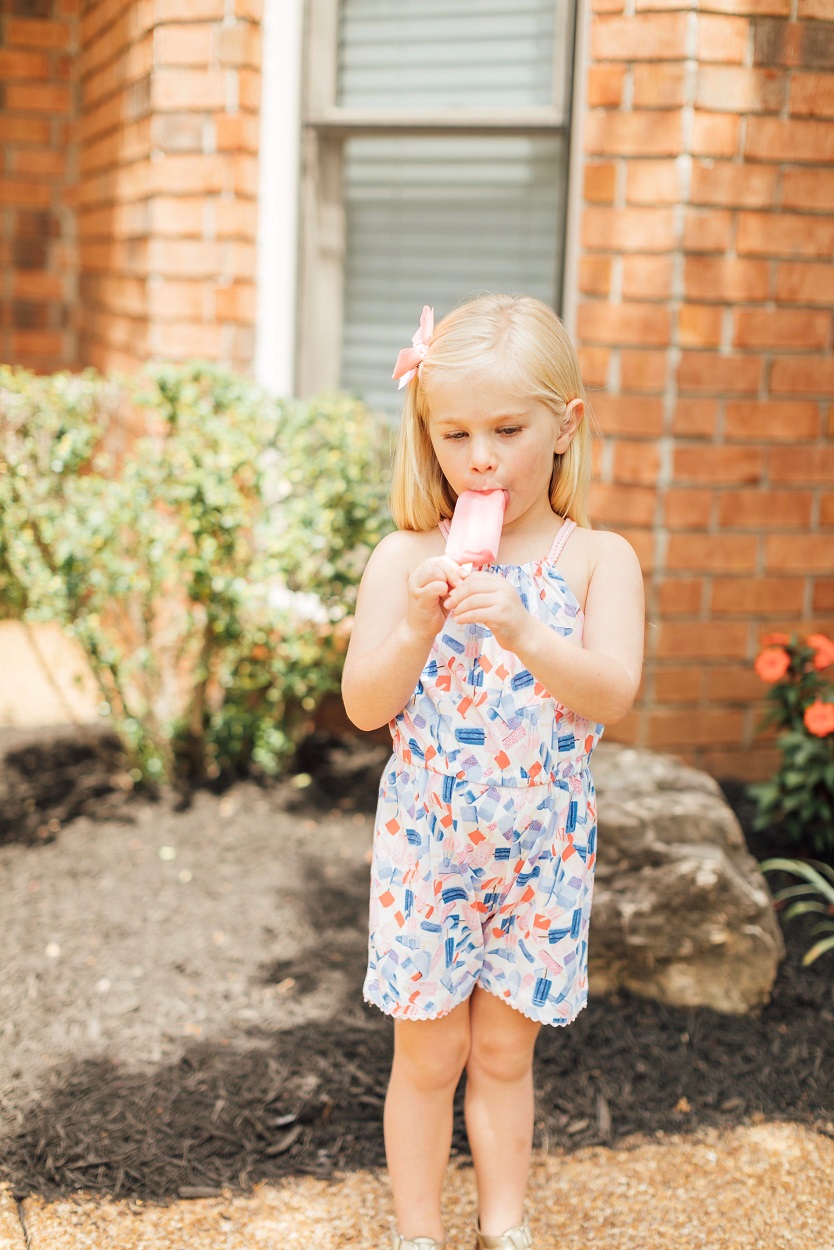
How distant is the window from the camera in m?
4.31

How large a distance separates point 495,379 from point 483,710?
51 cm

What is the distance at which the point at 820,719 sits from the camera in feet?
11.2

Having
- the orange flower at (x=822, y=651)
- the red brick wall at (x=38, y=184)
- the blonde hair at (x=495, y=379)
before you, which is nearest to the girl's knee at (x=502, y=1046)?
the blonde hair at (x=495, y=379)

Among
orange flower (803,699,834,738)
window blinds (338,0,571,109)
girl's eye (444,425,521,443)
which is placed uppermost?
window blinds (338,0,571,109)

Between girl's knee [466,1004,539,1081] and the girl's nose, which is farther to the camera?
girl's knee [466,1004,539,1081]

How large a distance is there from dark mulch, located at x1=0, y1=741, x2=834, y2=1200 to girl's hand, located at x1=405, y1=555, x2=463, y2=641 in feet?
4.30

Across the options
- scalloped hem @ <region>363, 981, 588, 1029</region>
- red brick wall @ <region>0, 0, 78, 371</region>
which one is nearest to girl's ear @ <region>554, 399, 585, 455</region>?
scalloped hem @ <region>363, 981, 588, 1029</region>

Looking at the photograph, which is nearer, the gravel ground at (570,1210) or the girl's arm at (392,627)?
the girl's arm at (392,627)

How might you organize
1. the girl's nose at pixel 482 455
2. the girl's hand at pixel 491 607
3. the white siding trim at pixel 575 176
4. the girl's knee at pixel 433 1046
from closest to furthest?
the girl's hand at pixel 491 607 < the girl's nose at pixel 482 455 < the girl's knee at pixel 433 1046 < the white siding trim at pixel 575 176

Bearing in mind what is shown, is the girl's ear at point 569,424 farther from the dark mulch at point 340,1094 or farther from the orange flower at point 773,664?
the orange flower at point 773,664

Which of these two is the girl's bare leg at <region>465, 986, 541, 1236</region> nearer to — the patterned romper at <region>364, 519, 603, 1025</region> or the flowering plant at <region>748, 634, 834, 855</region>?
the patterned romper at <region>364, 519, 603, 1025</region>

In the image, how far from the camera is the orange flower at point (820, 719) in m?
3.38

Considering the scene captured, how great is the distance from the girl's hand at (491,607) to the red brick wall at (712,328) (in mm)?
2051

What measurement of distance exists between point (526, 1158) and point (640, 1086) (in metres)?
0.66
